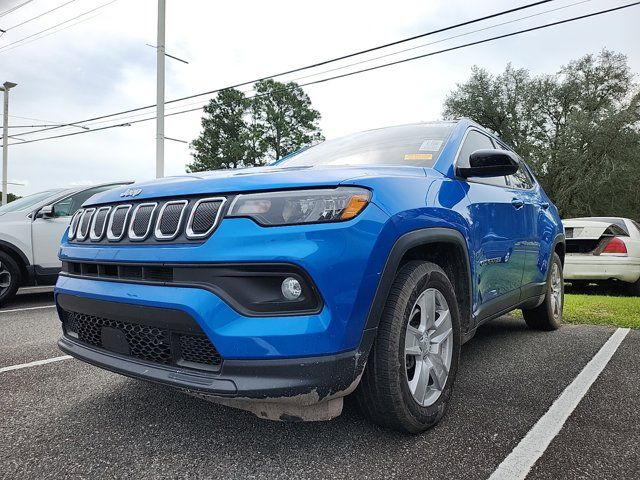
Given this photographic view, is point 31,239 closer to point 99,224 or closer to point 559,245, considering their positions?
point 99,224

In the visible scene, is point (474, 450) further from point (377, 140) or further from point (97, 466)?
point (377, 140)

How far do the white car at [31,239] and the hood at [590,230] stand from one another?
6.95m

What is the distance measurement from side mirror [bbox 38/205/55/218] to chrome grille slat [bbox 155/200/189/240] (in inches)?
199

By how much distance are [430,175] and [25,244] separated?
5.57 meters

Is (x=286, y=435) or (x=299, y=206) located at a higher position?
(x=299, y=206)

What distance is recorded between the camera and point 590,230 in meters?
7.55

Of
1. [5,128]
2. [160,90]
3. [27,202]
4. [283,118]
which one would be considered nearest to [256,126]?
[283,118]

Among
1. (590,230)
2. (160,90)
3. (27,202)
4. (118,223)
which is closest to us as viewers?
(118,223)

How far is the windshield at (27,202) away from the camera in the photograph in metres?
6.26

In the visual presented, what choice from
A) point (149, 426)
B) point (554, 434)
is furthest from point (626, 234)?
point (149, 426)

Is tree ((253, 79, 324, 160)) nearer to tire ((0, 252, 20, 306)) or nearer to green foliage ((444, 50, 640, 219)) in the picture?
green foliage ((444, 50, 640, 219))

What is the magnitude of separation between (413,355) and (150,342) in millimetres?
1151

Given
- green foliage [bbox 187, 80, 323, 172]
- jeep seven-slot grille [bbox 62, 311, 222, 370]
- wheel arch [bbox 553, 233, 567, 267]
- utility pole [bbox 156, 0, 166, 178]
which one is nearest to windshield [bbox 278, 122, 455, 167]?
jeep seven-slot grille [bbox 62, 311, 222, 370]

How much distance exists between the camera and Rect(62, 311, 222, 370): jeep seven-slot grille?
6.04 ft
